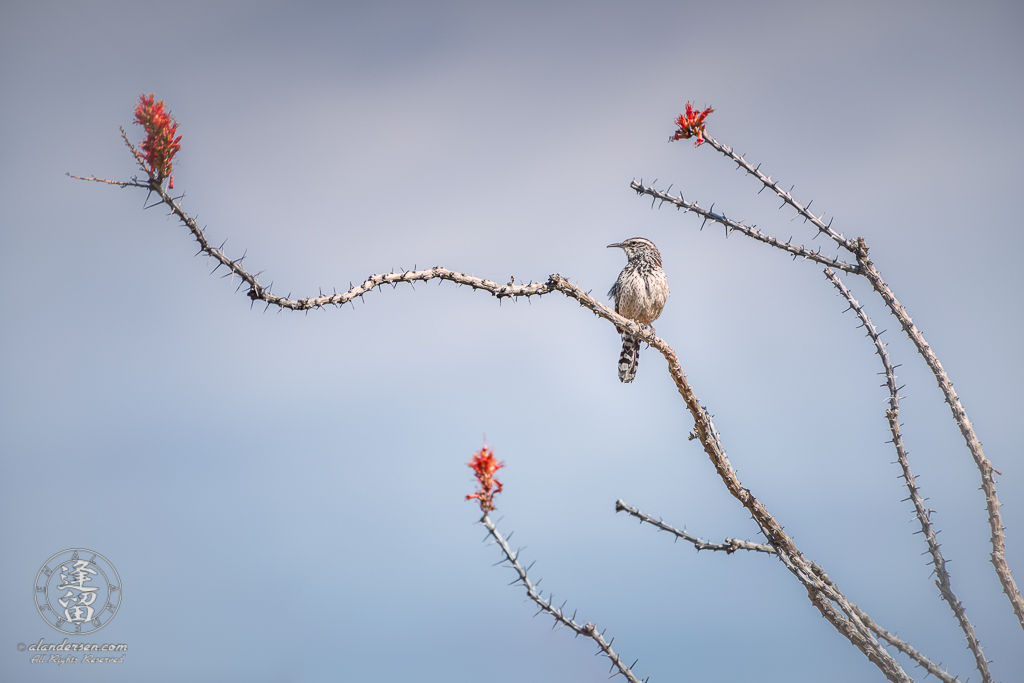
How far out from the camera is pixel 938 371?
369cm

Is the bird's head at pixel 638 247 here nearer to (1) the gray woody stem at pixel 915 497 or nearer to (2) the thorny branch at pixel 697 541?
(1) the gray woody stem at pixel 915 497

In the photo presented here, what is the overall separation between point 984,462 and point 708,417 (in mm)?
1478

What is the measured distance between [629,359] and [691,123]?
3922mm

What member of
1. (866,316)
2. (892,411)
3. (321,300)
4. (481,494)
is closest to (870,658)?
(892,411)

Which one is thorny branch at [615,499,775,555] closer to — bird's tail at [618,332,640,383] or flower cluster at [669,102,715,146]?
flower cluster at [669,102,715,146]

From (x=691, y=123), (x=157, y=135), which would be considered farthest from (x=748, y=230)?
(x=157, y=135)

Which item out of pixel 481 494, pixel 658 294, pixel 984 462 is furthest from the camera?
pixel 658 294

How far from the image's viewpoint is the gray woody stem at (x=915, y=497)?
347cm

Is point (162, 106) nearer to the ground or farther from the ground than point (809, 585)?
farther from the ground

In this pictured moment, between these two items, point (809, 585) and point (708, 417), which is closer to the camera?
point (809, 585)

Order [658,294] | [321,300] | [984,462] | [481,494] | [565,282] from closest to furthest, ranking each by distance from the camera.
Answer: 1. [481,494]
2. [321,300]
3. [984,462]
4. [565,282]
5. [658,294]

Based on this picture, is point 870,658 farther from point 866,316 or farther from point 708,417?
point 866,316

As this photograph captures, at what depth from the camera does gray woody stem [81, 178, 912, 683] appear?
257 cm

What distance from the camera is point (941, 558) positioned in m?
3.66
